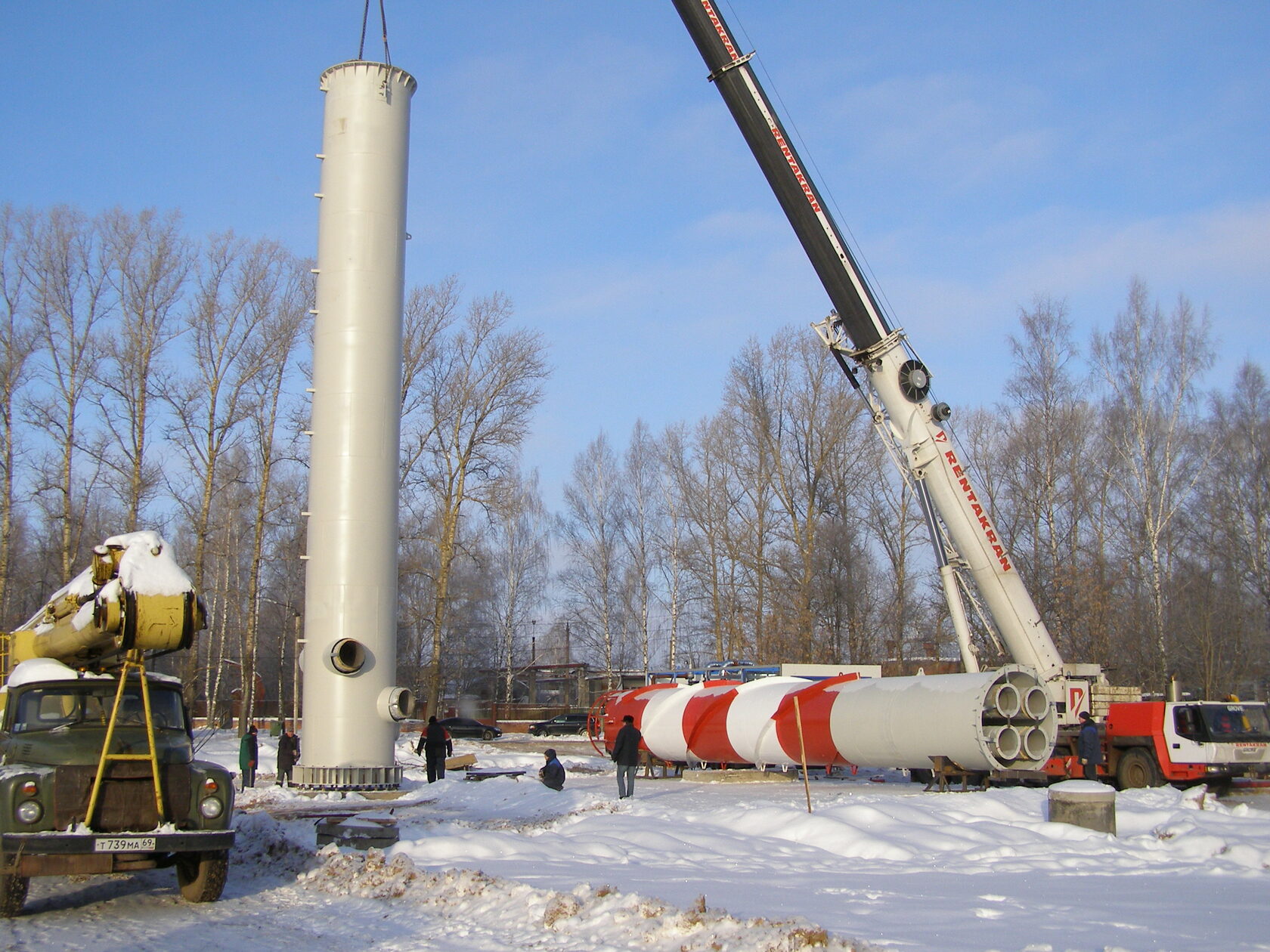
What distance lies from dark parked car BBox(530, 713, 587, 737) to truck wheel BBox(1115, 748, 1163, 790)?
2713 centimetres

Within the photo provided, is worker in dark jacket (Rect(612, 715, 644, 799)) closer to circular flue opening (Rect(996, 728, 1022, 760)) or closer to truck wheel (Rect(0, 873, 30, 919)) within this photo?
circular flue opening (Rect(996, 728, 1022, 760))

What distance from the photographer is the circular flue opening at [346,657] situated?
661 inches

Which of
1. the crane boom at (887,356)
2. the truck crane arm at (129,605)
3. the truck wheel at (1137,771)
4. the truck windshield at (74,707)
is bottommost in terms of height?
the truck wheel at (1137,771)

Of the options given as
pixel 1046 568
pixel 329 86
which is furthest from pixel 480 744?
pixel 329 86

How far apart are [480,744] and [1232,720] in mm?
22298

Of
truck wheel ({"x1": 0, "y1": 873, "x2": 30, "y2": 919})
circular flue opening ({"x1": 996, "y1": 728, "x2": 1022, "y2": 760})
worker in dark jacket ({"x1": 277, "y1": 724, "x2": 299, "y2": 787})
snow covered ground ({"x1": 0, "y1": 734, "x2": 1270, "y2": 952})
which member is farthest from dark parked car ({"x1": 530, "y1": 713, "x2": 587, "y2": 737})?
truck wheel ({"x1": 0, "y1": 873, "x2": 30, "y2": 919})

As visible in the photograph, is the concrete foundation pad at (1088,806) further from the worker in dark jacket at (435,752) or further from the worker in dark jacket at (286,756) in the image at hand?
the worker in dark jacket at (286,756)

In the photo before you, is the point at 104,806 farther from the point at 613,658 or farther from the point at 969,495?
the point at 613,658

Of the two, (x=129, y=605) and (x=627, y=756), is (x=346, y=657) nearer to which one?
(x=627, y=756)

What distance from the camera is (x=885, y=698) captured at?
1783cm

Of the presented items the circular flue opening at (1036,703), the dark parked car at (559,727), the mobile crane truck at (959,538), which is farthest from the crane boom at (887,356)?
the dark parked car at (559,727)

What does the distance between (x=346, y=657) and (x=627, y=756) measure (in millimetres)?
4561

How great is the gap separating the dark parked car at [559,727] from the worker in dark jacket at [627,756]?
27374 millimetres

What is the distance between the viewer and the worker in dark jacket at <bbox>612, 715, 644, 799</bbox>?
639 inches
